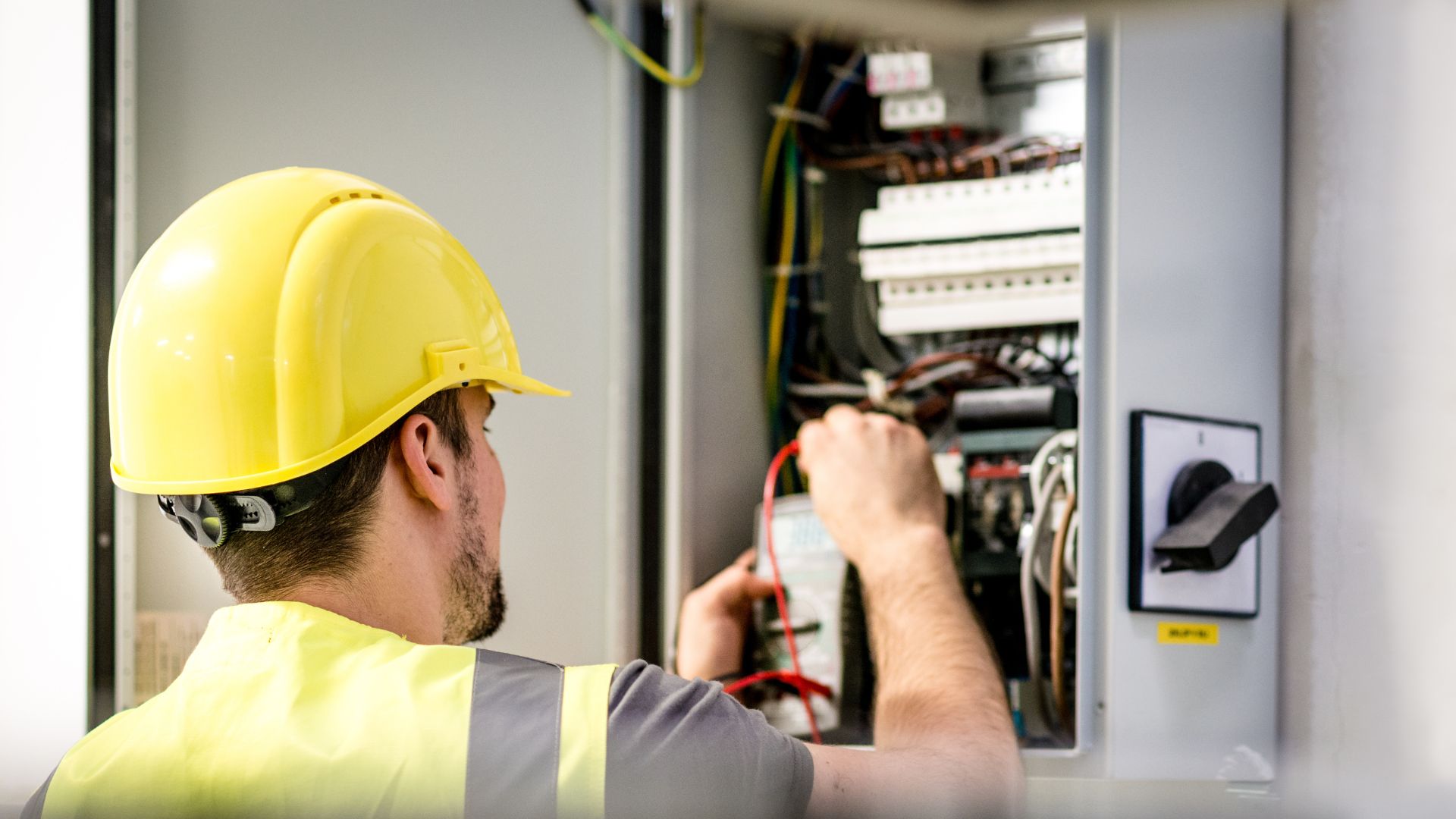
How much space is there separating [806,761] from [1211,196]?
94 centimetres

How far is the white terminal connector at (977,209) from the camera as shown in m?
1.84

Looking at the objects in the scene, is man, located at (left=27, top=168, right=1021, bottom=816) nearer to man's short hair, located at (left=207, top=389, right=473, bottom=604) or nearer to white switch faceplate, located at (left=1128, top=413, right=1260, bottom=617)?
man's short hair, located at (left=207, top=389, right=473, bottom=604)

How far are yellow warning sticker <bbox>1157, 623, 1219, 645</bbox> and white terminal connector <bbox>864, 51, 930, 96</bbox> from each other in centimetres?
89

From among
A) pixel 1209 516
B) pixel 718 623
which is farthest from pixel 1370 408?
pixel 718 623

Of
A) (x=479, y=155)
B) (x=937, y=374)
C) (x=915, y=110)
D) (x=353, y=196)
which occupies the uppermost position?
(x=915, y=110)

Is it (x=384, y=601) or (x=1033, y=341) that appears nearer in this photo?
(x=384, y=601)

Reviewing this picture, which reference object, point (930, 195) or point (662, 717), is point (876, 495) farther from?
point (662, 717)

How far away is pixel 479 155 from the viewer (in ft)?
5.94

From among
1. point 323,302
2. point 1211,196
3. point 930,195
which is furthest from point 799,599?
point 323,302

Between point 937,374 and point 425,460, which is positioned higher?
point 937,374

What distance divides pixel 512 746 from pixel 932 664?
636mm

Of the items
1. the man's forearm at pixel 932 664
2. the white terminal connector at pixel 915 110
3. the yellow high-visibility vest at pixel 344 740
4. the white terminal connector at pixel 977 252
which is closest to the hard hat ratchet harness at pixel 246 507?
the yellow high-visibility vest at pixel 344 740

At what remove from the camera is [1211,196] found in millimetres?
1639

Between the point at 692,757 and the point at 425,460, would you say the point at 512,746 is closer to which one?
the point at 692,757
